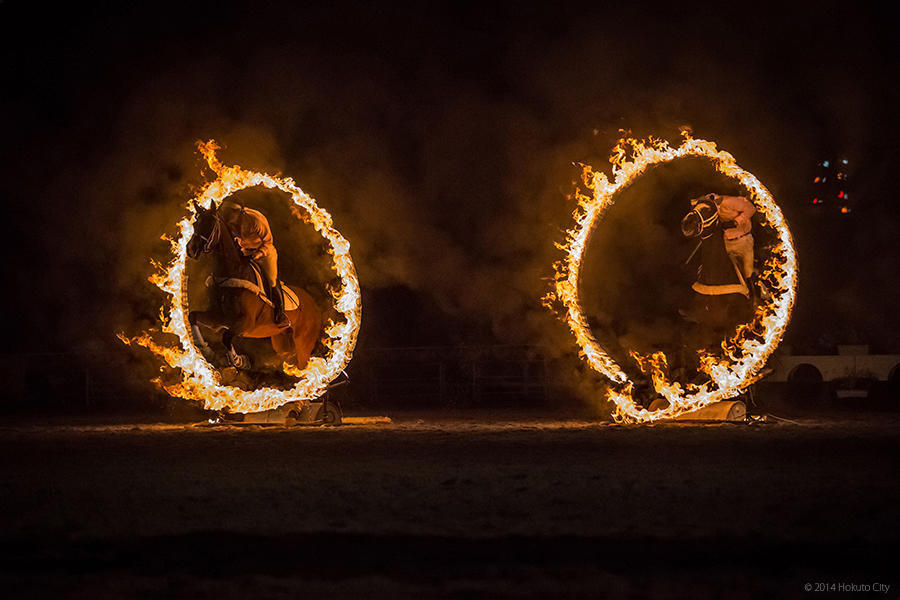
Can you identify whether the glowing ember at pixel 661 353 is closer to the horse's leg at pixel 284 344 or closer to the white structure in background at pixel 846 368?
the horse's leg at pixel 284 344

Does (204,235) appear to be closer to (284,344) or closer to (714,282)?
(284,344)

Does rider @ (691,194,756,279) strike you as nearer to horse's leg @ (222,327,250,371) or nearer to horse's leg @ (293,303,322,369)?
horse's leg @ (293,303,322,369)

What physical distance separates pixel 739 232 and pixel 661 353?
1.95 metres

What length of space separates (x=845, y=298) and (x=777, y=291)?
22.6 m

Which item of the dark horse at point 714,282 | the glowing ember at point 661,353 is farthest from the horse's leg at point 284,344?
the dark horse at point 714,282

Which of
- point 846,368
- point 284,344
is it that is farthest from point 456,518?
point 846,368

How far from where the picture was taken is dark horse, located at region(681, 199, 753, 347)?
16348 millimetres

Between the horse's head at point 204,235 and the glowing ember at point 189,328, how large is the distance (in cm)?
59

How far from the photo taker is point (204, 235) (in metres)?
16.3

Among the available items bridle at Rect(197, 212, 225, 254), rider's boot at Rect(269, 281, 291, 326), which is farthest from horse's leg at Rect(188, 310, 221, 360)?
bridle at Rect(197, 212, 225, 254)

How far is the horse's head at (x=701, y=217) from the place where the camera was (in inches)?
648

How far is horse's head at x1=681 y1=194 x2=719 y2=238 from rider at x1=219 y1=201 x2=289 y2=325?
5.79m

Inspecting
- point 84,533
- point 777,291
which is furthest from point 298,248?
point 84,533

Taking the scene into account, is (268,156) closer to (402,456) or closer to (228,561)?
(402,456)
